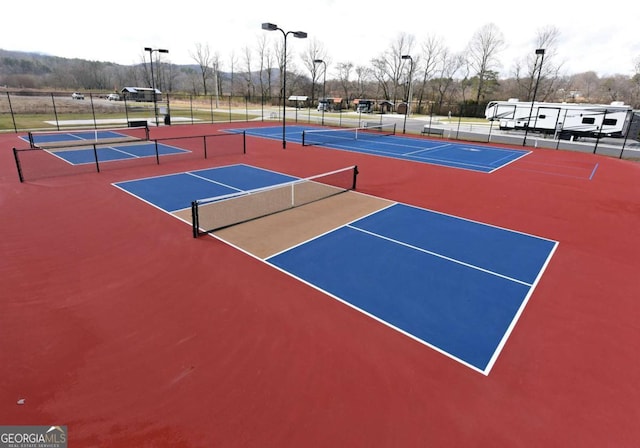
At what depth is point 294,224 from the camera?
10578 millimetres

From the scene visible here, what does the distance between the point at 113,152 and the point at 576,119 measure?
1679 inches

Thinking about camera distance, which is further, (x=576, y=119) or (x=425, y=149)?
(x=576, y=119)

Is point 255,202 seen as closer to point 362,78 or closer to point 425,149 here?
point 425,149

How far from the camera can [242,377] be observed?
4.96 meters

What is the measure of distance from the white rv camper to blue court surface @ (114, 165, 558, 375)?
28.6 meters

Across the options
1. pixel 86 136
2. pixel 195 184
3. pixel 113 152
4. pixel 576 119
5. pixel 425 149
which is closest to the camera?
pixel 195 184

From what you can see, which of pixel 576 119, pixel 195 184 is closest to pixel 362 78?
pixel 576 119

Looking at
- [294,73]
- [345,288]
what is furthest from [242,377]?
[294,73]

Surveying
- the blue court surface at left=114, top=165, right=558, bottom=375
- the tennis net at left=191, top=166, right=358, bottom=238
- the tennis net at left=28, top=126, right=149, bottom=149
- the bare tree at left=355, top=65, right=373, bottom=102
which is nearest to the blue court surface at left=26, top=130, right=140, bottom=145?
the tennis net at left=28, top=126, right=149, bottom=149

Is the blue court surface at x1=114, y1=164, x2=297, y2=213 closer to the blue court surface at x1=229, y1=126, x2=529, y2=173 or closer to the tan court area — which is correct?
the tan court area

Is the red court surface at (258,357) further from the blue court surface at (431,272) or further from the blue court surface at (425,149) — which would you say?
the blue court surface at (425,149)

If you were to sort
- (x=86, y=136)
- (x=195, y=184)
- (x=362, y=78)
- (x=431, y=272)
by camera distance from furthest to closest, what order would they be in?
(x=362, y=78) < (x=86, y=136) < (x=195, y=184) < (x=431, y=272)

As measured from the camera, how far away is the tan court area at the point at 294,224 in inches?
362

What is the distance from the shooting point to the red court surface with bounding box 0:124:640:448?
4.28 m
